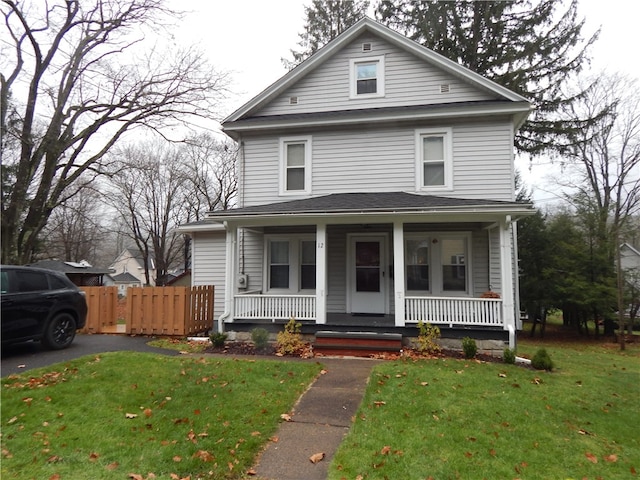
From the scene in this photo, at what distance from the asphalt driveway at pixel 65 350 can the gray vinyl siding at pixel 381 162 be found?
4764mm

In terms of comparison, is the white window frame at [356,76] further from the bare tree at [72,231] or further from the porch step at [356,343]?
the bare tree at [72,231]

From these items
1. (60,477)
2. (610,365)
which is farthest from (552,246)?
(60,477)

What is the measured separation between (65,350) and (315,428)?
596cm

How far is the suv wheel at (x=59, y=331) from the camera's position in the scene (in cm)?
734

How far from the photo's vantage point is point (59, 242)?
34969mm

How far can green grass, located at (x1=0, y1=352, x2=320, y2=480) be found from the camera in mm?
3473

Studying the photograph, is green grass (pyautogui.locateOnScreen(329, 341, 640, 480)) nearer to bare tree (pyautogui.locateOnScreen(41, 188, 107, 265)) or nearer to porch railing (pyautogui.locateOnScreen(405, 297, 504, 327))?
porch railing (pyautogui.locateOnScreen(405, 297, 504, 327))

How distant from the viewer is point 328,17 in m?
21.2

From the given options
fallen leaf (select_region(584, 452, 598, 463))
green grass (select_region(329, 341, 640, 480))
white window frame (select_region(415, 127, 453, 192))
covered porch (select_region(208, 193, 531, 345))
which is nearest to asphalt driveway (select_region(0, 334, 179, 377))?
covered porch (select_region(208, 193, 531, 345))

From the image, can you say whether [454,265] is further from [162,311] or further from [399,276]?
[162,311]

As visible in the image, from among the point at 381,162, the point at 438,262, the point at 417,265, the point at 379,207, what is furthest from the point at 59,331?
the point at 438,262

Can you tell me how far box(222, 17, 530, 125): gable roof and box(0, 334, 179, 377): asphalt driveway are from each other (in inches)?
253

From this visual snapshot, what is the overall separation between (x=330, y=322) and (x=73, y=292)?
5427 mm

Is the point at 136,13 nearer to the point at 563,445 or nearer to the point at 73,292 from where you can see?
the point at 73,292
